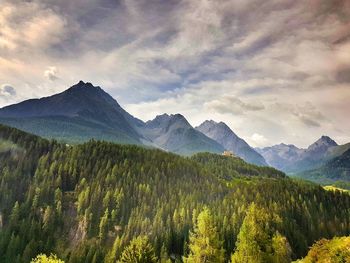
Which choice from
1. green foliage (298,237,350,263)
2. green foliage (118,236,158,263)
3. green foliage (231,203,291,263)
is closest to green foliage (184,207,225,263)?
green foliage (231,203,291,263)

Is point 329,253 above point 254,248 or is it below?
above

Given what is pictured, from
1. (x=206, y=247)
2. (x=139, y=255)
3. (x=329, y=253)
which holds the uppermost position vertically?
(x=329, y=253)

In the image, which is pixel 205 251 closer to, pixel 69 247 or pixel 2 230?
pixel 69 247

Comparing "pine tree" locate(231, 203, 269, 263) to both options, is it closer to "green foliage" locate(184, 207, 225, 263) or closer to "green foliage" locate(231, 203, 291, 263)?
"green foliage" locate(231, 203, 291, 263)

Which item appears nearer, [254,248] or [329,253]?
[329,253]

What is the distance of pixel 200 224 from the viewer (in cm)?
9238

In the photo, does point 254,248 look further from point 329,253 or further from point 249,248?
point 329,253

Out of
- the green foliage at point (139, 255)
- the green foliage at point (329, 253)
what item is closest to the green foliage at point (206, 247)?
the green foliage at point (329, 253)

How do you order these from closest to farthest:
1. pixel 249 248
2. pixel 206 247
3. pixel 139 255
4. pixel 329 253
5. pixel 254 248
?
pixel 139 255 → pixel 329 253 → pixel 249 248 → pixel 254 248 → pixel 206 247

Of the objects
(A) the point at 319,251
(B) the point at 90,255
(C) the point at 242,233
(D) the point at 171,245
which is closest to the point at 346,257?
(A) the point at 319,251

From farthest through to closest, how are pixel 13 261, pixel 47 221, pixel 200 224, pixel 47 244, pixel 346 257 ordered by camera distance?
pixel 47 221 < pixel 47 244 < pixel 13 261 < pixel 200 224 < pixel 346 257

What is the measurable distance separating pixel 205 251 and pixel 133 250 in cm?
3447

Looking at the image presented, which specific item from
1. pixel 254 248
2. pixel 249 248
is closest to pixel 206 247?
pixel 249 248

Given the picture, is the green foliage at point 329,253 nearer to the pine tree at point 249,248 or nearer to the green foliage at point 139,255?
the pine tree at point 249,248
